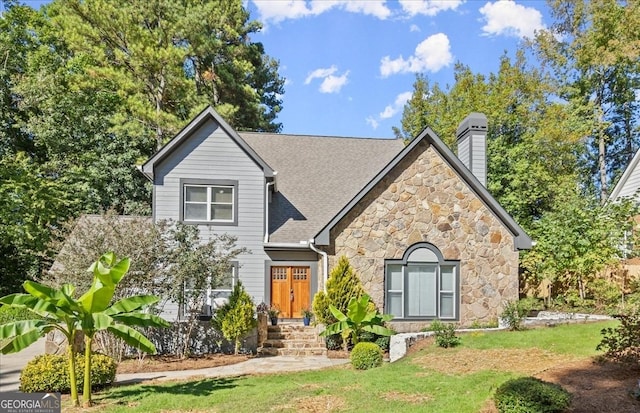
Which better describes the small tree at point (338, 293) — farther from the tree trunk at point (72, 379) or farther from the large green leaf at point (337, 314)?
the tree trunk at point (72, 379)

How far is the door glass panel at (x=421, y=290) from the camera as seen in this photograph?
53.3ft

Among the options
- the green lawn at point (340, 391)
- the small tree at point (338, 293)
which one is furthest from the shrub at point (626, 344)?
the small tree at point (338, 293)

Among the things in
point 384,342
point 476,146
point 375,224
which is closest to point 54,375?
point 384,342

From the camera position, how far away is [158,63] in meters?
28.0

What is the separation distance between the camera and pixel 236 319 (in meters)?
14.0

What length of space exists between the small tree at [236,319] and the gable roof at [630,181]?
19.6 metres

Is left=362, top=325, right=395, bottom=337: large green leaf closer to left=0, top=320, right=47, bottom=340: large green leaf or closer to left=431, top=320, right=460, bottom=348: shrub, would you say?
left=431, top=320, right=460, bottom=348: shrub

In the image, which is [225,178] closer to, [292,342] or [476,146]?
[292,342]

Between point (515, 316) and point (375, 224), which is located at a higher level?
point (375, 224)

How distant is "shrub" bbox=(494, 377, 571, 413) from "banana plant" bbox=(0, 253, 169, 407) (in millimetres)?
5911

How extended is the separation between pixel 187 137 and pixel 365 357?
395 inches

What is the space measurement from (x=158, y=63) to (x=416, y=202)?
1893cm

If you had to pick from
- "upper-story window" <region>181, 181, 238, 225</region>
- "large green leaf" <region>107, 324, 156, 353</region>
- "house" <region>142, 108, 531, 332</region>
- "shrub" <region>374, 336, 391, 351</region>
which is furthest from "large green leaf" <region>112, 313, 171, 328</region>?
"upper-story window" <region>181, 181, 238, 225</region>

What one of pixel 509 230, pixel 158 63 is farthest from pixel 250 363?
pixel 158 63
